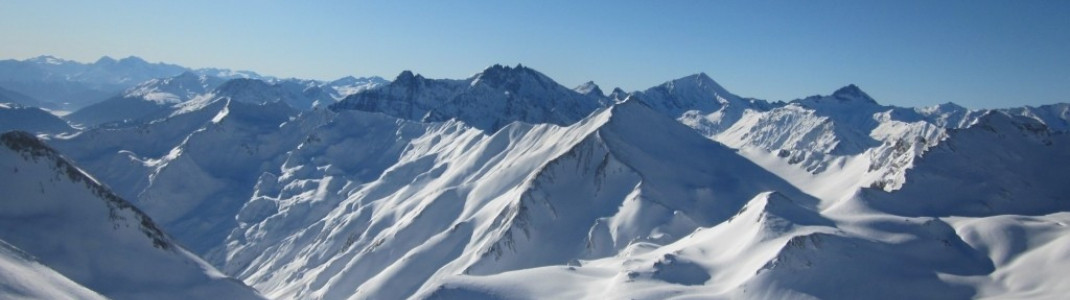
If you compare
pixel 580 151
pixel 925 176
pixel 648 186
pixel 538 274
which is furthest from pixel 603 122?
pixel 538 274

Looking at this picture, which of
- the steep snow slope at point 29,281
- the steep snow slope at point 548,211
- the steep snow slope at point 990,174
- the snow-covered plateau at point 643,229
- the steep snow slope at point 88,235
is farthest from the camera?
the steep snow slope at point 548,211

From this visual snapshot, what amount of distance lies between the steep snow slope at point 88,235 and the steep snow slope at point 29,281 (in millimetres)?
5434

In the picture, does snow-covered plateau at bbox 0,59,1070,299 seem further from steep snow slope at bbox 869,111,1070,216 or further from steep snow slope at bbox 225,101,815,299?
steep snow slope at bbox 225,101,815,299

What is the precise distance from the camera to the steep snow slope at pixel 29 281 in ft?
148

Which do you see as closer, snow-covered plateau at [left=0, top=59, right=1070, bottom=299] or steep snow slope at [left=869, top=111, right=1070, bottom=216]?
snow-covered plateau at [left=0, top=59, right=1070, bottom=299]

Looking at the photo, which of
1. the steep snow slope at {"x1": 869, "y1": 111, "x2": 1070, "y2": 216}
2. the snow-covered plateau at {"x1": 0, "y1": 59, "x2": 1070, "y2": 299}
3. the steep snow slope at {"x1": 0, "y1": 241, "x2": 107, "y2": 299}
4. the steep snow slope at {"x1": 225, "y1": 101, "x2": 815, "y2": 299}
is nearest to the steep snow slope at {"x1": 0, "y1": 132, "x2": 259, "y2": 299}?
the snow-covered plateau at {"x1": 0, "y1": 59, "x2": 1070, "y2": 299}

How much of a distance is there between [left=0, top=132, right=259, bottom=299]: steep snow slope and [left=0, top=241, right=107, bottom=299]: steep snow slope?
17.8 feet

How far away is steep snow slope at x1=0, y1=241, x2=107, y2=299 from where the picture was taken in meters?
45.1

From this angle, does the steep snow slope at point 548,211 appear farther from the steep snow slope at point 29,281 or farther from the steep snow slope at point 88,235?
the steep snow slope at point 29,281

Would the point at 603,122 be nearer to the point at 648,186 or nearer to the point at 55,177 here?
the point at 648,186

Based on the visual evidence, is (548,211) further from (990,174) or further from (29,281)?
(29,281)

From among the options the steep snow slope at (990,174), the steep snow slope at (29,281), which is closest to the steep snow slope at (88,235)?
the steep snow slope at (29,281)

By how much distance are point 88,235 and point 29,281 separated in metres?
21.7

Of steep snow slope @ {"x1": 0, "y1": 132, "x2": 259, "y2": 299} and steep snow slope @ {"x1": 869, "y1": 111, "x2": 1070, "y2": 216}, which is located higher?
steep snow slope @ {"x1": 869, "y1": 111, "x2": 1070, "y2": 216}
